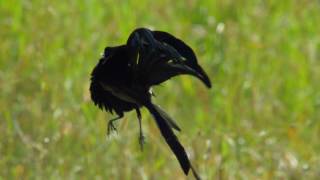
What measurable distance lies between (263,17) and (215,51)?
661 millimetres

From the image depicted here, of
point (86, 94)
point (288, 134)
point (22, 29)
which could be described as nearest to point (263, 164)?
point (288, 134)

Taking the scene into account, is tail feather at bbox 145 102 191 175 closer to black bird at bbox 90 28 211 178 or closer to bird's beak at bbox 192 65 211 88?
black bird at bbox 90 28 211 178

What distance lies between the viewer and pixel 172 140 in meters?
2.53

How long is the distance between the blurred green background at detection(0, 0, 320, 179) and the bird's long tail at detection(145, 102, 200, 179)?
115 cm

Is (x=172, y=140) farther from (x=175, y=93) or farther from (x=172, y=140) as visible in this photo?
(x=175, y=93)

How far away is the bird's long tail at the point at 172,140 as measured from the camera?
252 centimetres

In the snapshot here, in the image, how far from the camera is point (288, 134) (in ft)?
14.6

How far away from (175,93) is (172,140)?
7.61 ft

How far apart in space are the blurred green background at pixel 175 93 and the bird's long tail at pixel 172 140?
1.15 metres

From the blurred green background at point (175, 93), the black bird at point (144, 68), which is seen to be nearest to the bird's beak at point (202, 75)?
the black bird at point (144, 68)

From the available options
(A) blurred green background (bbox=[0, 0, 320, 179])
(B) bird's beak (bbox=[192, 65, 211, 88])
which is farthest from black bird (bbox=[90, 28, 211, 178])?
(A) blurred green background (bbox=[0, 0, 320, 179])

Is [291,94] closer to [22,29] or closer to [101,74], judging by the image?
[22,29]

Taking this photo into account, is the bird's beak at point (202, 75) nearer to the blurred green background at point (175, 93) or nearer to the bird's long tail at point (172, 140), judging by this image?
the bird's long tail at point (172, 140)

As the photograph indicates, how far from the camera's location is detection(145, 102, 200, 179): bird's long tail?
2520 millimetres
